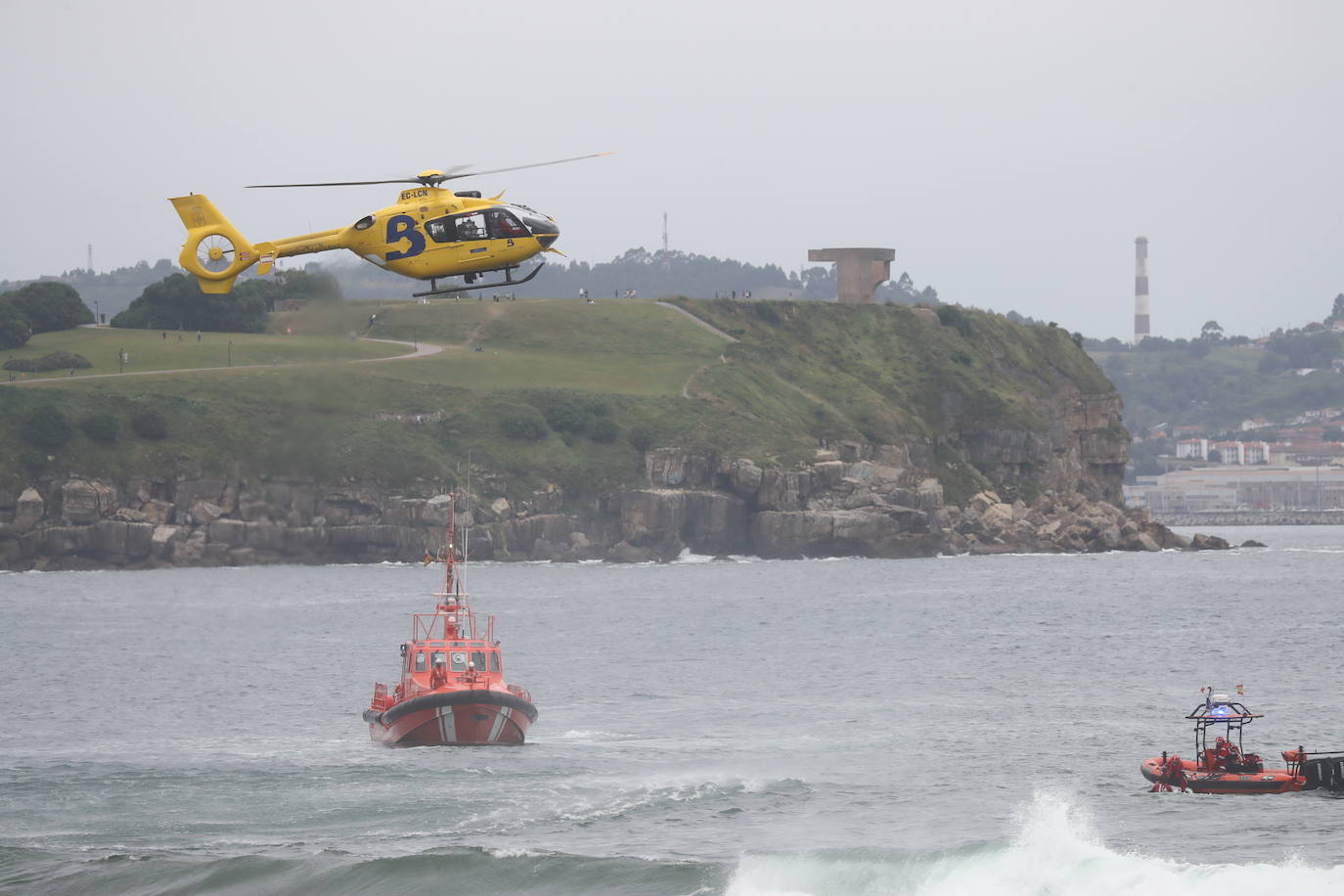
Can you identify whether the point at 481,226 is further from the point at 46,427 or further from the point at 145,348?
the point at 46,427

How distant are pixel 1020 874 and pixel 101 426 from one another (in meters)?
119

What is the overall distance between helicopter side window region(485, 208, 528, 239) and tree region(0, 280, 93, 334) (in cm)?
12263

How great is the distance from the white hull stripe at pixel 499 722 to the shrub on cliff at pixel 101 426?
317ft

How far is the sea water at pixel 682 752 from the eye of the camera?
40.0m

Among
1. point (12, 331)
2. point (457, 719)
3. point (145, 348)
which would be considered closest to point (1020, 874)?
point (457, 719)

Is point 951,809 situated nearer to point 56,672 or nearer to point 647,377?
point 56,672

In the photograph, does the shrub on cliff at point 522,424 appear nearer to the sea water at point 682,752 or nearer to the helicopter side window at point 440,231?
the sea water at point 682,752

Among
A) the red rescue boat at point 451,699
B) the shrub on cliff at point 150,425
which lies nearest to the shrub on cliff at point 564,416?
the shrub on cliff at point 150,425

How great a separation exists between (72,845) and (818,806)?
17.6 m

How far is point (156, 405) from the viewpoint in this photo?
147 m

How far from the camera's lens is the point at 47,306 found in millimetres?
156875

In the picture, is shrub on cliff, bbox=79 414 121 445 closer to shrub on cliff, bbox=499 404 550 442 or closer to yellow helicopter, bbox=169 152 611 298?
shrub on cliff, bbox=499 404 550 442

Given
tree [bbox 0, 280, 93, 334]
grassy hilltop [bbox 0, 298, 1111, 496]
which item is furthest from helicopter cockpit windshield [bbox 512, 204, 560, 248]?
tree [bbox 0, 280, 93, 334]

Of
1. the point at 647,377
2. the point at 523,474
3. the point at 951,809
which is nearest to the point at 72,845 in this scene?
the point at 951,809
